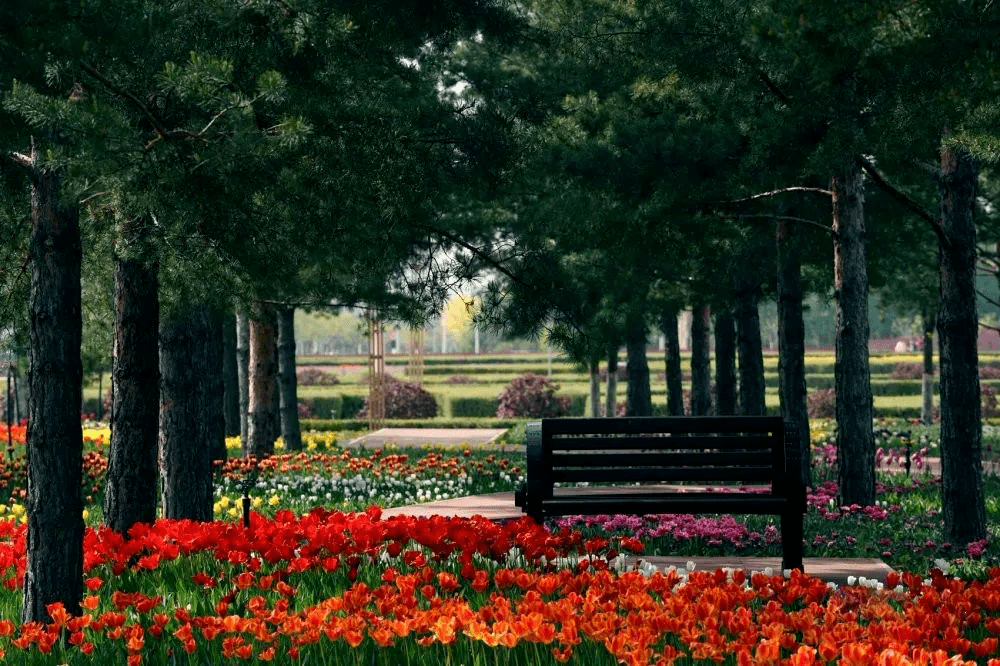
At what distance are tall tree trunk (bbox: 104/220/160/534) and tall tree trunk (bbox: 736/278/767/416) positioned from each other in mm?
9114

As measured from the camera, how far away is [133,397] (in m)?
6.63

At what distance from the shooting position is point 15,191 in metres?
5.73

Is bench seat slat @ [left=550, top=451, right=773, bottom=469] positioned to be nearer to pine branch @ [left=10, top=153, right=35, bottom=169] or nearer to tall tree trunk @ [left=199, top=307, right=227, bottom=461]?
pine branch @ [left=10, top=153, right=35, bottom=169]

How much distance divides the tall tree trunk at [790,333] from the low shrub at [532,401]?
57.2 feet

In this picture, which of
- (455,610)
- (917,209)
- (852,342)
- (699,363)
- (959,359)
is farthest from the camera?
(699,363)

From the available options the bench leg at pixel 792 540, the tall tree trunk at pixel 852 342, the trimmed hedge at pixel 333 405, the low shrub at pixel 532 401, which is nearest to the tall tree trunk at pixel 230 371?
the trimmed hedge at pixel 333 405

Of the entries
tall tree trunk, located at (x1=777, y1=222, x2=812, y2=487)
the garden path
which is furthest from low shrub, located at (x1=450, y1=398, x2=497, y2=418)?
tall tree trunk, located at (x1=777, y1=222, x2=812, y2=487)

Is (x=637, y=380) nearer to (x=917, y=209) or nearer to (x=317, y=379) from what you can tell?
(x=917, y=209)

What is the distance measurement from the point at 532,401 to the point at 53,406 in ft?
84.5

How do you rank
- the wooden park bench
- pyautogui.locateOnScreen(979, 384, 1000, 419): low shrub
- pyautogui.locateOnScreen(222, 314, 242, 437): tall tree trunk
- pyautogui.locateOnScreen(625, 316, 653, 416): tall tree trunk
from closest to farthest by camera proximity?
the wooden park bench
pyautogui.locateOnScreen(222, 314, 242, 437): tall tree trunk
pyautogui.locateOnScreen(625, 316, 653, 416): tall tree trunk
pyautogui.locateOnScreen(979, 384, 1000, 419): low shrub

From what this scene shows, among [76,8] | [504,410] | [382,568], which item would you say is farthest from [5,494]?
[504,410]

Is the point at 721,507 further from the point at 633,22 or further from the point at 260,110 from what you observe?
the point at 633,22

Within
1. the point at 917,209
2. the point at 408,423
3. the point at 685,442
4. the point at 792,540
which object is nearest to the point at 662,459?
the point at 685,442

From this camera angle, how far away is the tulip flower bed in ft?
11.6
